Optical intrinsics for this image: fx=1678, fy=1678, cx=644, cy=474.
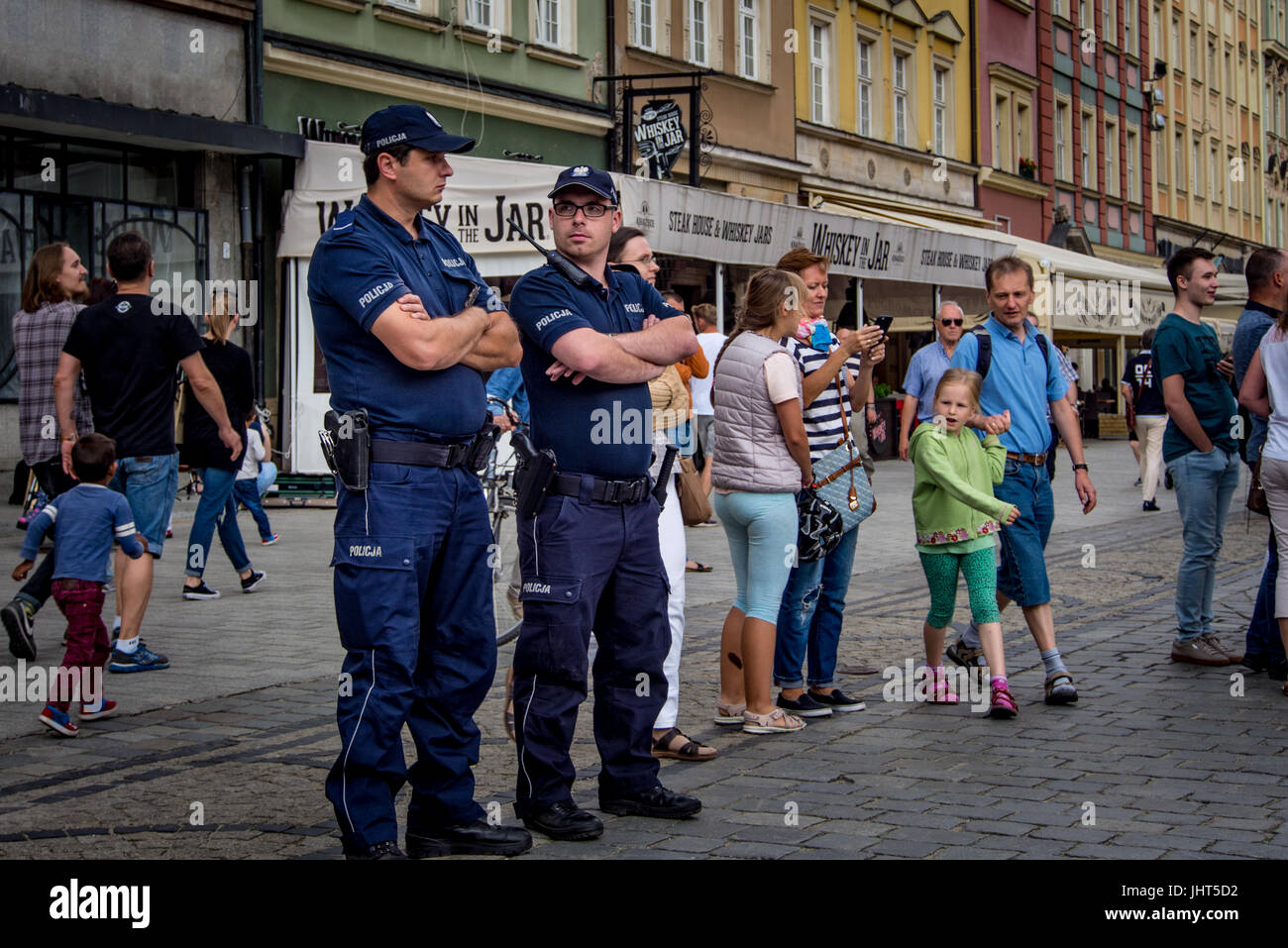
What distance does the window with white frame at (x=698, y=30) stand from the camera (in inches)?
977

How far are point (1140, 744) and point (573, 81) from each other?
1772 cm

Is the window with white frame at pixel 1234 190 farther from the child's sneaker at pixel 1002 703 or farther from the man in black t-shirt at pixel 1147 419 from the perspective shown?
the child's sneaker at pixel 1002 703

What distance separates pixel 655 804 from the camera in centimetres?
511

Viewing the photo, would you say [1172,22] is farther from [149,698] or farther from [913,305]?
[149,698]

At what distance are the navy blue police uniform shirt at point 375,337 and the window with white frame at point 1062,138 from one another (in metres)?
38.2

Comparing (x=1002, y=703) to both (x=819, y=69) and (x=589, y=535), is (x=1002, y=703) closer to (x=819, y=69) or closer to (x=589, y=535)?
(x=589, y=535)

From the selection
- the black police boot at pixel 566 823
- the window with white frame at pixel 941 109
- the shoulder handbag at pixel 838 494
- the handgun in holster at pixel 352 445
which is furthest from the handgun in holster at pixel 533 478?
the window with white frame at pixel 941 109

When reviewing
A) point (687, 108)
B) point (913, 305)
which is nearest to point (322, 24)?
point (687, 108)

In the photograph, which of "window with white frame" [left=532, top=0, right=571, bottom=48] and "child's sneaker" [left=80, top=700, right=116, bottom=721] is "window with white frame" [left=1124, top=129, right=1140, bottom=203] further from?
"child's sneaker" [left=80, top=700, right=116, bottom=721]

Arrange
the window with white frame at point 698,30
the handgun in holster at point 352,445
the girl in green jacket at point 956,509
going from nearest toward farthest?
the handgun in holster at point 352,445 → the girl in green jacket at point 956,509 → the window with white frame at point 698,30

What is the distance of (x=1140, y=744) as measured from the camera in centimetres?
611

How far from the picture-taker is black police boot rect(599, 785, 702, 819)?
16.7 feet

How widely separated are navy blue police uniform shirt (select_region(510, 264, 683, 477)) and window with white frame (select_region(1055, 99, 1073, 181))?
124 feet

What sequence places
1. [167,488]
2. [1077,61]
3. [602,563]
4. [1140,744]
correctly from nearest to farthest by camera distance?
[602,563]
[1140,744]
[167,488]
[1077,61]
